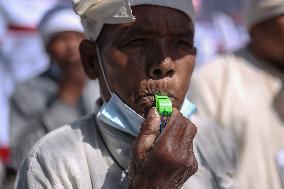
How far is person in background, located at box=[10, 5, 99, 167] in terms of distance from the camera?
4.95 metres

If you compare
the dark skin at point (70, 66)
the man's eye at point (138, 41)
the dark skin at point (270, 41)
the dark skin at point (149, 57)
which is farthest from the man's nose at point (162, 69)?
the dark skin at point (70, 66)

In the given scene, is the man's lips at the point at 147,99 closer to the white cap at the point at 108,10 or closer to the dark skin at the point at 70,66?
the white cap at the point at 108,10

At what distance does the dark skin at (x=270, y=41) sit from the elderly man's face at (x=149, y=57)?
5.81 feet

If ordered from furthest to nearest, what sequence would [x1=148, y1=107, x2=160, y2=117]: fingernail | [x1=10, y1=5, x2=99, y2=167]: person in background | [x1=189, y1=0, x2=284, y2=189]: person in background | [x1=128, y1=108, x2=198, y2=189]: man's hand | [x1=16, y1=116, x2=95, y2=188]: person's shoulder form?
[x1=10, y1=5, x2=99, y2=167]: person in background, [x1=189, y1=0, x2=284, y2=189]: person in background, [x1=16, y1=116, x2=95, y2=188]: person's shoulder, [x1=148, y1=107, x2=160, y2=117]: fingernail, [x1=128, y1=108, x2=198, y2=189]: man's hand

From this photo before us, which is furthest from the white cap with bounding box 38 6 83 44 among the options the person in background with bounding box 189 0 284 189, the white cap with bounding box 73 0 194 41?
the white cap with bounding box 73 0 194 41

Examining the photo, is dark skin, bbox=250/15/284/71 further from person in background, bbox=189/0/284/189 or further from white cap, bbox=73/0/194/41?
white cap, bbox=73/0/194/41

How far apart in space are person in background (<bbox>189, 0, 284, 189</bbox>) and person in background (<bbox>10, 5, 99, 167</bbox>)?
80 cm

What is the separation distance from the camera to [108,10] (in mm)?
2891

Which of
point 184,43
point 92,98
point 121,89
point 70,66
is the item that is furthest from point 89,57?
point 70,66

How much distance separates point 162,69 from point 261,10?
2063 mm

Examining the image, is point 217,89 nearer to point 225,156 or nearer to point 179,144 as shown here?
point 225,156

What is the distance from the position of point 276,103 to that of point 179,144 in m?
2.08

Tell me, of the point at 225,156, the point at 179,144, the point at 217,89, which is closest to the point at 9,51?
the point at 217,89

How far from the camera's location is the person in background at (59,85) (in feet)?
16.2
